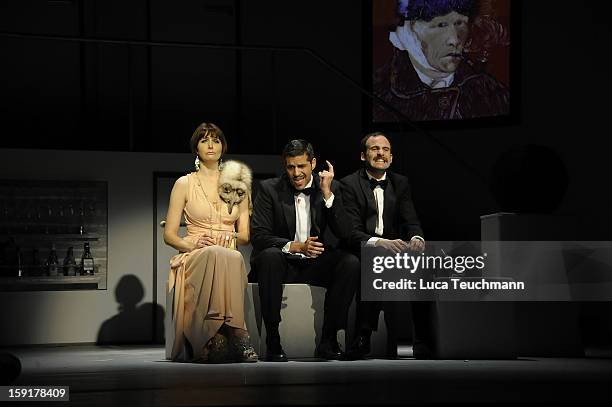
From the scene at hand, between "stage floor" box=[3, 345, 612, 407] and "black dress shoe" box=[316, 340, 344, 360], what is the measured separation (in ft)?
0.41

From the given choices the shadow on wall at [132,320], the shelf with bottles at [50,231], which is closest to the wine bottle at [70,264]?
the shelf with bottles at [50,231]

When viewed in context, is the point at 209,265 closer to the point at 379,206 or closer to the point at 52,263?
the point at 379,206

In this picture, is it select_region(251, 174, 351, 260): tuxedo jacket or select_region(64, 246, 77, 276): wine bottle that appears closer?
select_region(251, 174, 351, 260): tuxedo jacket

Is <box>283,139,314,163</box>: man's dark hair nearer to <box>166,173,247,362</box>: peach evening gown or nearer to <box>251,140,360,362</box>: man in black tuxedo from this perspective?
<box>251,140,360,362</box>: man in black tuxedo

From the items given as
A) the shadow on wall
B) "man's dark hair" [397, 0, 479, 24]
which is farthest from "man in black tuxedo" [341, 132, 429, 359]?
"man's dark hair" [397, 0, 479, 24]

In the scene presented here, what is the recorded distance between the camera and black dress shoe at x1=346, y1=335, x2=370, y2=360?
16.8 feet

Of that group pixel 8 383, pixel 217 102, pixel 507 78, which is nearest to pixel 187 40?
pixel 217 102

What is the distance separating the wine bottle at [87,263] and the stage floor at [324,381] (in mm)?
1799

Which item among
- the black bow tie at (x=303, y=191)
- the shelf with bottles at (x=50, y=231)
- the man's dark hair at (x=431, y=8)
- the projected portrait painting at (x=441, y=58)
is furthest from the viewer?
the man's dark hair at (x=431, y=8)

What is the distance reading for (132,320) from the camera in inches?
289

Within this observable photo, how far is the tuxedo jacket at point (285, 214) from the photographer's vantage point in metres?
5.32

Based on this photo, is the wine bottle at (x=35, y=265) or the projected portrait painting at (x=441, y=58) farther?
the projected portrait painting at (x=441, y=58)

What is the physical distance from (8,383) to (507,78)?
525 centimetres

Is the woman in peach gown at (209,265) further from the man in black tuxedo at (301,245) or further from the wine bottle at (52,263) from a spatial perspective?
the wine bottle at (52,263)
